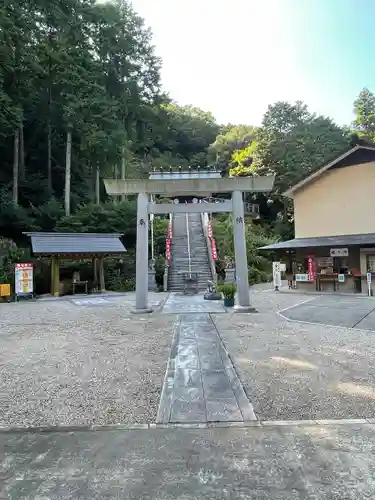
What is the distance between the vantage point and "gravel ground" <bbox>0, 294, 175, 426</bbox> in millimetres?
3783

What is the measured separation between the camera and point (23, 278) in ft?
50.8

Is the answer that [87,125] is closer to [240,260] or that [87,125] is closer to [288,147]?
[288,147]

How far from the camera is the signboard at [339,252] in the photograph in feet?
53.0

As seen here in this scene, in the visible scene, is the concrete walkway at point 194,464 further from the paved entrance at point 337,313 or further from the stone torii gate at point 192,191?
the stone torii gate at point 192,191

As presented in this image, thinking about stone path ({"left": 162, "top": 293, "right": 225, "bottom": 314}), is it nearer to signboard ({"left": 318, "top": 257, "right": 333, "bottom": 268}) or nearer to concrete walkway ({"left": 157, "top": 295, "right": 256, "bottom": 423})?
concrete walkway ({"left": 157, "top": 295, "right": 256, "bottom": 423})

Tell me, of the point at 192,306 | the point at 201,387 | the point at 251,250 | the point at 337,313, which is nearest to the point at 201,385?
the point at 201,387

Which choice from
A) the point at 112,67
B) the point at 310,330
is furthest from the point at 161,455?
the point at 112,67

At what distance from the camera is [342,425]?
3.33 meters

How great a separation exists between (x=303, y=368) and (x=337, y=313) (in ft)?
18.6

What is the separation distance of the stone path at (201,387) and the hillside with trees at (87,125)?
14.7 m

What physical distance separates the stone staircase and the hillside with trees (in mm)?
1354

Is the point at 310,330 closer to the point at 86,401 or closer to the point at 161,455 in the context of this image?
the point at 86,401

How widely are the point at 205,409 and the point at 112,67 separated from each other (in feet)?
90.5

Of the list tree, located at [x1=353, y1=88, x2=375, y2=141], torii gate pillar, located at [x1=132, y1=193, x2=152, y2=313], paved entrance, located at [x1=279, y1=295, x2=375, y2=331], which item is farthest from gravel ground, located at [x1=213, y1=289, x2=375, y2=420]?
tree, located at [x1=353, y1=88, x2=375, y2=141]
